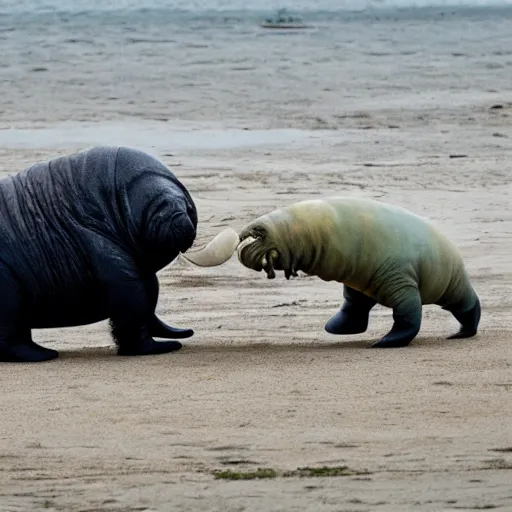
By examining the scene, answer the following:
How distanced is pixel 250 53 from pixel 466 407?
21.4 m

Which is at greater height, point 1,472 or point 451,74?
point 1,472

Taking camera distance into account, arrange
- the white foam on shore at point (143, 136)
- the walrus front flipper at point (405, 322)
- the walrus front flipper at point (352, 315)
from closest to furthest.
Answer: the walrus front flipper at point (405, 322), the walrus front flipper at point (352, 315), the white foam on shore at point (143, 136)

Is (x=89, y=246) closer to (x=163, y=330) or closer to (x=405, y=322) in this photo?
(x=163, y=330)

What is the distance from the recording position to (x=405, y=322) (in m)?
8.20

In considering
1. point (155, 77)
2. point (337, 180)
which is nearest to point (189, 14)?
point (155, 77)

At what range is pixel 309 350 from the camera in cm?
822

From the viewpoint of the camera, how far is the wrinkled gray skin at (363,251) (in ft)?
26.5

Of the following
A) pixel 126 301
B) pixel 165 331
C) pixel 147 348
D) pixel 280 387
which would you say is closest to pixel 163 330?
pixel 165 331

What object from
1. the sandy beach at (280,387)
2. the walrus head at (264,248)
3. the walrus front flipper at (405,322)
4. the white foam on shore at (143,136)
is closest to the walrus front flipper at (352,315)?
the sandy beach at (280,387)

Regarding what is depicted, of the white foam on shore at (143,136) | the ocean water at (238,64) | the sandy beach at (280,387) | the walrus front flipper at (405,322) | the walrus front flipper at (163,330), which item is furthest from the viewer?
the ocean water at (238,64)

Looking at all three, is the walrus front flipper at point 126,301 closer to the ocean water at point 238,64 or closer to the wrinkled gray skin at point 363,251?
the wrinkled gray skin at point 363,251

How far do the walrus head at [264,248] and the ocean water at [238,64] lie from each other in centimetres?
1080

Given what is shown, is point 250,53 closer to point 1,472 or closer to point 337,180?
point 337,180

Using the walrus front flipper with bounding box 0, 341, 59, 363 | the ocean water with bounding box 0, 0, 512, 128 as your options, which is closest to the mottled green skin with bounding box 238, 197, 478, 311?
the walrus front flipper with bounding box 0, 341, 59, 363
